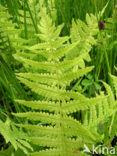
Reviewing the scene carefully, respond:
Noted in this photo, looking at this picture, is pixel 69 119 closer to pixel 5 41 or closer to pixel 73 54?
pixel 73 54

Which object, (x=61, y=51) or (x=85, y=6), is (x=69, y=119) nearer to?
(x=61, y=51)

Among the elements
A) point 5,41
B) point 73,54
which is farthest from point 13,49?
point 73,54

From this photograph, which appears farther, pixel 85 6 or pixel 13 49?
pixel 85 6

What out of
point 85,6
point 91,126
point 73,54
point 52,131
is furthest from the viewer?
point 85,6

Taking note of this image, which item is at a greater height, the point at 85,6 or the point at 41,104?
the point at 85,6

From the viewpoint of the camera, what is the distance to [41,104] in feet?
1.87

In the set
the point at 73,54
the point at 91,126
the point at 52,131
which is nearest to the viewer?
the point at 52,131

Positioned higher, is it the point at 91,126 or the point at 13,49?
the point at 13,49

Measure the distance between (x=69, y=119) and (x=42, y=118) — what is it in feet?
0.26

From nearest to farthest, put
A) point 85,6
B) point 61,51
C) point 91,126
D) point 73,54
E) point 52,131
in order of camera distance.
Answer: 1. point 61,51
2. point 52,131
3. point 91,126
4. point 73,54
5. point 85,6

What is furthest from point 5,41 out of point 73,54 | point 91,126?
point 91,126

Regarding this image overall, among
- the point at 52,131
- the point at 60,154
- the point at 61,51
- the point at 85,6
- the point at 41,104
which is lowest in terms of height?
the point at 60,154

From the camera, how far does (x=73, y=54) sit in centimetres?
113

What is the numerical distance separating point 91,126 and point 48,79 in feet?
1.16
